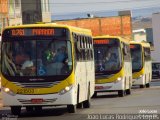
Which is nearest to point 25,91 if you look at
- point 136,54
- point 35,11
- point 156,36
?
point 136,54

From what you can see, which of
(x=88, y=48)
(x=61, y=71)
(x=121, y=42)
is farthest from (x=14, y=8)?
(x=61, y=71)

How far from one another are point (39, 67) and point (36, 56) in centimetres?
36

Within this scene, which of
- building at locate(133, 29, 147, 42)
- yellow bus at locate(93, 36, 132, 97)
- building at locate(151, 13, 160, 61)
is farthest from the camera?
building at locate(133, 29, 147, 42)

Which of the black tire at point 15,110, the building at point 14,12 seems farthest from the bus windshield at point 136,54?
the black tire at point 15,110

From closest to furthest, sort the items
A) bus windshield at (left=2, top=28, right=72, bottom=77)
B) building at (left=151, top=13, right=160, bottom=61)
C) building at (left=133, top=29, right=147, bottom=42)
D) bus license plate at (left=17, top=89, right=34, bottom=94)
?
bus license plate at (left=17, top=89, right=34, bottom=94) < bus windshield at (left=2, top=28, right=72, bottom=77) < building at (left=151, top=13, right=160, bottom=61) < building at (left=133, top=29, right=147, bottom=42)

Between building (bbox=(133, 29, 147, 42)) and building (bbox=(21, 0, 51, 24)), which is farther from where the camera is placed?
building (bbox=(133, 29, 147, 42))

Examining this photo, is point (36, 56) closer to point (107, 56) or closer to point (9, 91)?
point (9, 91)

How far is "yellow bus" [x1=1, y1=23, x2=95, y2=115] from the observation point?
21.6 metres

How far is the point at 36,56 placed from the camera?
21844 millimetres

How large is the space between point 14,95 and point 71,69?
1.97 m

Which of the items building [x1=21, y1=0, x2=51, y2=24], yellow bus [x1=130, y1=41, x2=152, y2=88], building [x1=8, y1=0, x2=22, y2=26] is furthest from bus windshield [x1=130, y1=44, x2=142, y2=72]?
building [x1=21, y1=0, x2=51, y2=24]

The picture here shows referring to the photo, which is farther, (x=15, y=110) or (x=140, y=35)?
(x=140, y=35)

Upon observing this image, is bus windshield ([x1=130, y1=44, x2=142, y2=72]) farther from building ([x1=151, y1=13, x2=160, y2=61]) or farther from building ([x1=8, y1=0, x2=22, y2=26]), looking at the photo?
building ([x1=151, y1=13, x2=160, y2=61])

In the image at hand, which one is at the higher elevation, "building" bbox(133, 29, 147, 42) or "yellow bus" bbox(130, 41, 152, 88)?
"yellow bus" bbox(130, 41, 152, 88)
